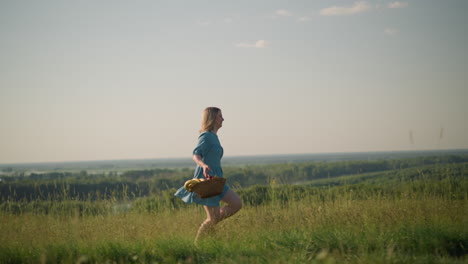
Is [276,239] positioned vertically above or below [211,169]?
below

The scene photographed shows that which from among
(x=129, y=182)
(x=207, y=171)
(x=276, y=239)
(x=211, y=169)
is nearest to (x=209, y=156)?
(x=211, y=169)

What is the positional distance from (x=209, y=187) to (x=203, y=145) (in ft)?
1.98

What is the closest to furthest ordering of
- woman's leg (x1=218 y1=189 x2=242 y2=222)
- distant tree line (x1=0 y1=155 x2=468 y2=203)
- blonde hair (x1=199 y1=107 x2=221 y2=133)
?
woman's leg (x1=218 y1=189 x2=242 y2=222), blonde hair (x1=199 y1=107 x2=221 y2=133), distant tree line (x1=0 y1=155 x2=468 y2=203)

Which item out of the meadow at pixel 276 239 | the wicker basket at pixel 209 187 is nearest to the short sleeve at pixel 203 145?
the wicker basket at pixel 209 187

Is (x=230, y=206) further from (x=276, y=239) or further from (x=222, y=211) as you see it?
(x=276, y=239)

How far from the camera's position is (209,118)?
4.93 m

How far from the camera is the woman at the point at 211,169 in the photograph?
472 cm

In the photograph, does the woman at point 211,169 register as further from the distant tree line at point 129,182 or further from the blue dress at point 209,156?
the distant tree line at point 129,182

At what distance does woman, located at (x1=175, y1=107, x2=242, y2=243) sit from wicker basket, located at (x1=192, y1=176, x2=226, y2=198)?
0.30 feet

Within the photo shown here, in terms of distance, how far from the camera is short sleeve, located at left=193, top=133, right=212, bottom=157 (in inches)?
189

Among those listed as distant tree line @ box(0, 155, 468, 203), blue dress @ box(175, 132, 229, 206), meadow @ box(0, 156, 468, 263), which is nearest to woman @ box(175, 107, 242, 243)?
blue dress @ box(175, 132, 229, 206)

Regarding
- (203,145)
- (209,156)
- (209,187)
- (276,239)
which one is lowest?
(276,239)

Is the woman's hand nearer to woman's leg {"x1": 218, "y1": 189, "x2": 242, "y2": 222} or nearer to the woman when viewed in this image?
the woman

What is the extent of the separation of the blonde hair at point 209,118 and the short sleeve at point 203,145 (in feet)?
0.43
